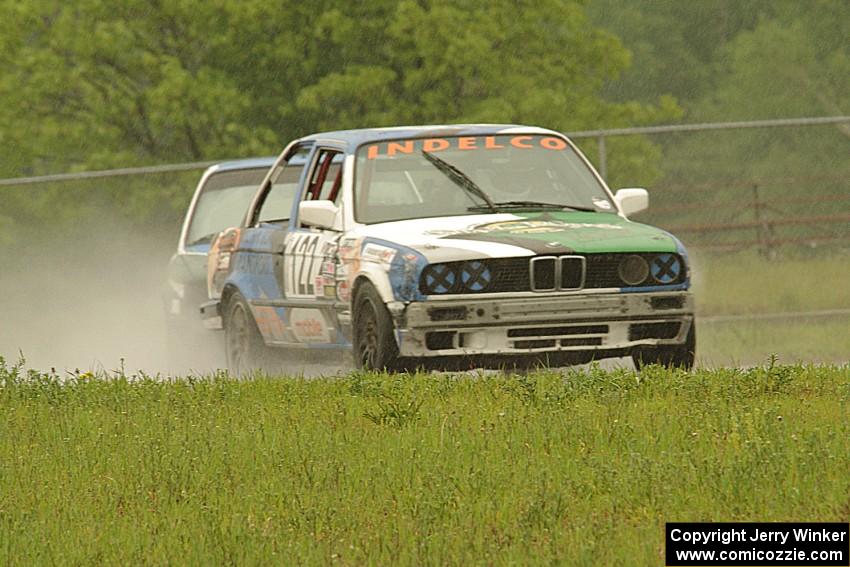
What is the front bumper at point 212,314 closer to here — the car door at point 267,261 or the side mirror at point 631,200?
the car door at point 267,261

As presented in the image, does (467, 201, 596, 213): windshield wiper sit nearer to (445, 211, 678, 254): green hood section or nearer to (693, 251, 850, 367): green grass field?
(445, 211, 678, 254): green hood section

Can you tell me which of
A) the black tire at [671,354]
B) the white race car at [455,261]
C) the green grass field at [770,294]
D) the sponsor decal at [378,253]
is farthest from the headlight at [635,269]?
the green grass field at [770,294]

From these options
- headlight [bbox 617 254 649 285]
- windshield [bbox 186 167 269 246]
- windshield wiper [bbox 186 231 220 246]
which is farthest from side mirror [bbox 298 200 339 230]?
windshield [bbox 186 167 269 246]

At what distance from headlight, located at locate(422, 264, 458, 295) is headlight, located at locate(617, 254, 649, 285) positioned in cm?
105

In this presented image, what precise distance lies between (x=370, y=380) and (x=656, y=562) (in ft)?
15.6

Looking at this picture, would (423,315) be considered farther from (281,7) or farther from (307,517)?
(281,7)

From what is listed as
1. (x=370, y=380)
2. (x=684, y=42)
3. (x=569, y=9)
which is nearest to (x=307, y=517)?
(x=370, y=380)

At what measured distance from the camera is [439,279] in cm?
1127

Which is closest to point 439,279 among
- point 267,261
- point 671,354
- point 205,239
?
point 671,354

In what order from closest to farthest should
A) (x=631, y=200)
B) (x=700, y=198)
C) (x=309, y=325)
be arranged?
(x=309, y=325) → (x=631, y=200) → (x=700, y=198)

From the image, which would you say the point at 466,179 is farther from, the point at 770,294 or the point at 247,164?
the point at 770,294

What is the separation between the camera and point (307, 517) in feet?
22.4

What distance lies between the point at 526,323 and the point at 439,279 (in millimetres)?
576

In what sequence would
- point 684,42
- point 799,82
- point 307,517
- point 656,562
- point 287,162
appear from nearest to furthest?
point 656,562 < point 307,517 < point 287,162 < point 799,82 < point 684,42
